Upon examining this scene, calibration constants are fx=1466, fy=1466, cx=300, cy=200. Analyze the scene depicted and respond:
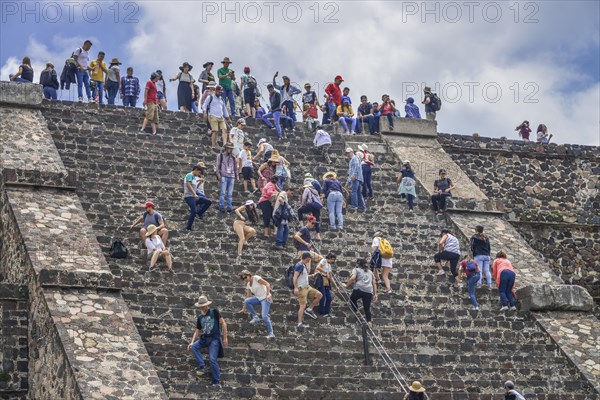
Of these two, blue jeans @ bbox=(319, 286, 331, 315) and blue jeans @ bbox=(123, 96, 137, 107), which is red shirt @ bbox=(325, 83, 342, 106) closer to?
blue jeans @ bbox=(123, 96, 137, 107)

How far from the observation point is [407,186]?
1174 inches

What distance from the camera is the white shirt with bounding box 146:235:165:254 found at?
25234mm

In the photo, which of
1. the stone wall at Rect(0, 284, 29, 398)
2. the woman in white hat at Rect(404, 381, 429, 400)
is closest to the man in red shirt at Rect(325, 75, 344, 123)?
the stone wall at Rect(0, 284, 29, 398)

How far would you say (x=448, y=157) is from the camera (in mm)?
33188

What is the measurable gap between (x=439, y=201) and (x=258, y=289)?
284 inches

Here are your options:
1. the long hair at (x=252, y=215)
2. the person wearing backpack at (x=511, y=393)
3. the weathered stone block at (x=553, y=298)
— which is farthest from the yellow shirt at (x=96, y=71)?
the person wearing backpack at (x=511, y=393)

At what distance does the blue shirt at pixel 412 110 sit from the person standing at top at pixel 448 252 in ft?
24.8

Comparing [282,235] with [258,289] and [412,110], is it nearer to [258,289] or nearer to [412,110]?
[258,289]

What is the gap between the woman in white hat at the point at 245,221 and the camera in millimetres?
26438

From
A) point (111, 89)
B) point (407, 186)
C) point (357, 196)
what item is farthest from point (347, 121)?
point (111, 89)

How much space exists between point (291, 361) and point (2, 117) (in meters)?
9.81

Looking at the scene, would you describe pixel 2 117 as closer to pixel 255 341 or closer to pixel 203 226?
pixel 203 226

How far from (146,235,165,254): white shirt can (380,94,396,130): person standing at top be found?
9.46m

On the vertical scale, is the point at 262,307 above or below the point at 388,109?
below
